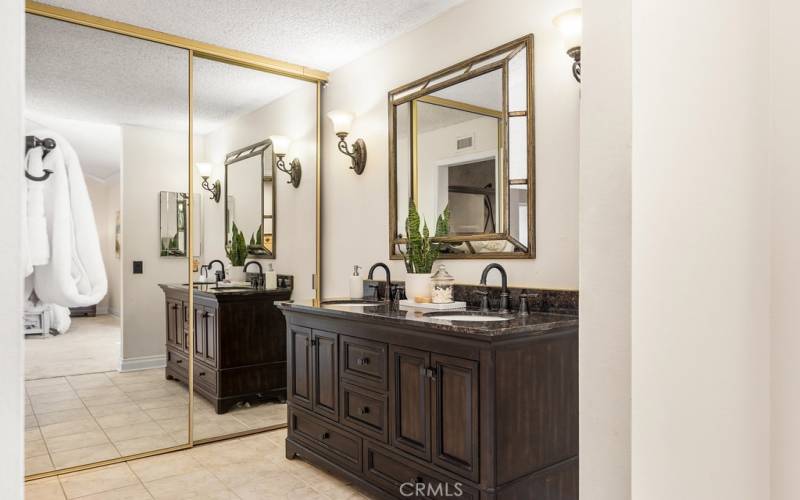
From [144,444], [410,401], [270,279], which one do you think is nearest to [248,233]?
[270,279]

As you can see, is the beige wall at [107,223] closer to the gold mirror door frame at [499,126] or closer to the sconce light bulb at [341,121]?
the sconce light bulb at [341,121]

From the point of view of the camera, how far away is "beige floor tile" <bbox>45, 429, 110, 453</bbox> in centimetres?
290

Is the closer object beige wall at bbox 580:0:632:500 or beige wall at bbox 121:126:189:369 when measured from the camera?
beige wall at bbox 580:0:632:500

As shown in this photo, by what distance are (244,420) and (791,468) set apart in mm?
3242

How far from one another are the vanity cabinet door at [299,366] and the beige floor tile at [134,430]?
87 cm

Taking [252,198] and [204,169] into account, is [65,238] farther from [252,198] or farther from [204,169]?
[252,198]

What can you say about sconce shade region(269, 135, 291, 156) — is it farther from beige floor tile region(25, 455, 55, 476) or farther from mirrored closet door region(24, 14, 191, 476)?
beige floor tile region(25, 455, 55, 476)

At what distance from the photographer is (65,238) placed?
2771 mm

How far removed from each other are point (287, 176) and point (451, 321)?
2168 mm

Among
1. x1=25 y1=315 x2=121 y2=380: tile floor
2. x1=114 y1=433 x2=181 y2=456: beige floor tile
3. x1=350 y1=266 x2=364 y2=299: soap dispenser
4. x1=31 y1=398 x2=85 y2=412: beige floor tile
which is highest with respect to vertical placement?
x1=350 y1=266 x2=364 y2=299: soap dispenser

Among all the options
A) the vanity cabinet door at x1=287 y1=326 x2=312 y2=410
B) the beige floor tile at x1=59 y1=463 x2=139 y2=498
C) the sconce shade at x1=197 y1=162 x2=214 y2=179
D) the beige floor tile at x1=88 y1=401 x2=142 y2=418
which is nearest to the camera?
the beige floor tile at x1=59 y1=463 x2=139 y2=498

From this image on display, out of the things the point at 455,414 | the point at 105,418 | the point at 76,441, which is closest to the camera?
the point at 455,414

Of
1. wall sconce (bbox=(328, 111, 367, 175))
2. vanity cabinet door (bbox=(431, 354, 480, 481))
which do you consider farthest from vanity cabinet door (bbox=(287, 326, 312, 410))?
wall sconce (bbox=(328, 111, 367, 175))

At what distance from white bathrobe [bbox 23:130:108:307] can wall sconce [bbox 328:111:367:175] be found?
5.11ft
